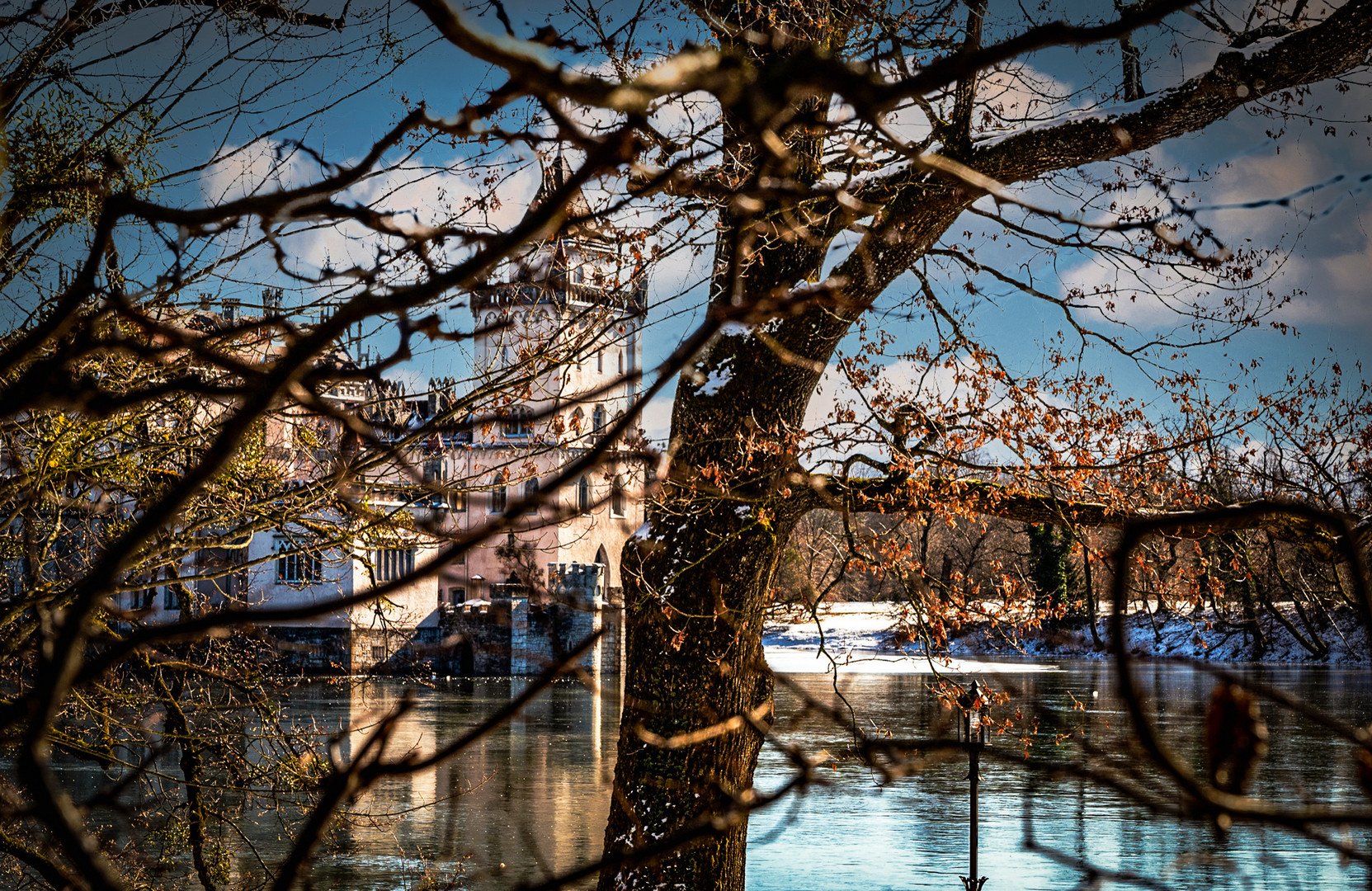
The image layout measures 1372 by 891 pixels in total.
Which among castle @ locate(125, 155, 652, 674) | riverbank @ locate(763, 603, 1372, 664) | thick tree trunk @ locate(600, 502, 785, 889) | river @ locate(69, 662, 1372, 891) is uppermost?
castle @ locate(125, 155, 652, 674)

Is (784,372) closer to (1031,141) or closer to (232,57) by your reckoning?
(1031,141)

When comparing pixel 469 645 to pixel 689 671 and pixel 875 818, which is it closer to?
pixel 875 818

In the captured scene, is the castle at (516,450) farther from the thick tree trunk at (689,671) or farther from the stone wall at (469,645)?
the stone wall at (469,645)

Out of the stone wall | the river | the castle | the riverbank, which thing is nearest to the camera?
the castle

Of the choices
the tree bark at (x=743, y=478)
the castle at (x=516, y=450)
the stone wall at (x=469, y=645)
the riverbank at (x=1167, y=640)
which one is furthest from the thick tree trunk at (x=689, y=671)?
A: the stone wall at (x=469, y=645)

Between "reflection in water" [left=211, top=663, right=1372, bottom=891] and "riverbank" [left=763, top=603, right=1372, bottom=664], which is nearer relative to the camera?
"reflection in water" [left=211, top=663, right=1372, bottom=891]

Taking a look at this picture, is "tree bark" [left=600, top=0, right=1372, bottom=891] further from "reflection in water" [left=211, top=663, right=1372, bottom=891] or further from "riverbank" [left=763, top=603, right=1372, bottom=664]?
"riverbank" [left=763, top=603, right=1372, bottom=664]

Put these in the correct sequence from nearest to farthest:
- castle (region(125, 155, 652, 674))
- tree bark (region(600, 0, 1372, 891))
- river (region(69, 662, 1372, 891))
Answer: castle (region(125, 155, 652, 674)), tree bark (region(600, 0, 1372, 891)), river (region(69, 662, 1372, 891))

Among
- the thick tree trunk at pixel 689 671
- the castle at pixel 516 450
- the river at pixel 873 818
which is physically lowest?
the river at pixel 873 818

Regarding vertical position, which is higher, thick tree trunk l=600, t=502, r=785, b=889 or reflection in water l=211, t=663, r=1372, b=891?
thick tree trunk l=600, t=502, r=785, b=889

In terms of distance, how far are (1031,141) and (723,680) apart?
3396mm

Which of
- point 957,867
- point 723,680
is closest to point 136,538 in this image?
point 723,680

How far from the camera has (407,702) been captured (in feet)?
1.89

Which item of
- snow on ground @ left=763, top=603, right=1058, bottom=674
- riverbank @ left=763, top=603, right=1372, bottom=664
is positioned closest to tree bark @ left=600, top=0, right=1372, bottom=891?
riverbank @ left=763, top=603, right=1372, bottom=664
